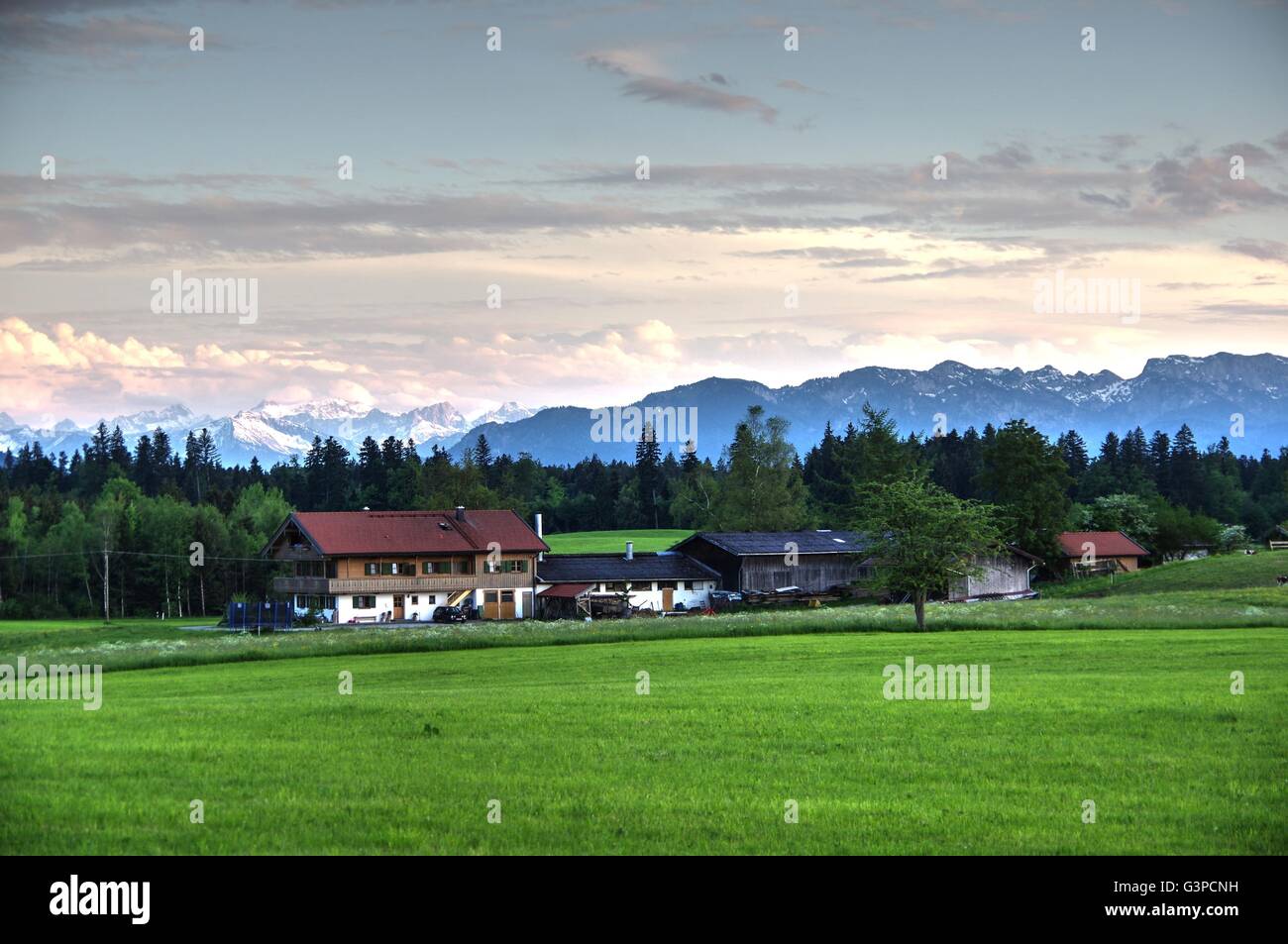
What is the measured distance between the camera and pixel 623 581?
102 metres

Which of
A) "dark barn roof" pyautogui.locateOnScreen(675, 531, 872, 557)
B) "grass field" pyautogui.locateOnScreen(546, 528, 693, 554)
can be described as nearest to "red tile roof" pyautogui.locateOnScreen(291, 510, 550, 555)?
"dark barn roof" pyautogui.locateOnScreen(675, 531, 872, 557)

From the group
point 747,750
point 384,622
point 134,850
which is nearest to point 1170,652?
point 747,750

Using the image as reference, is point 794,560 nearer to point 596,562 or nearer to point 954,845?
point 596,562

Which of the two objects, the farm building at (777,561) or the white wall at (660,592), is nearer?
the white wall at (660,592)

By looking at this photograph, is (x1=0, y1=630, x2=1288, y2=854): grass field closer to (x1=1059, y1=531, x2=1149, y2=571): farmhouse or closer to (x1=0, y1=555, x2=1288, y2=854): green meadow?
(x1=0, y1=555, x2=1288, y2=854): green meadow

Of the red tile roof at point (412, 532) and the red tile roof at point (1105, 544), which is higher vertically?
the red tile roof at point (412, 532)

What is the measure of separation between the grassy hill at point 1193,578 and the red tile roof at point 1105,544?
11463 mm

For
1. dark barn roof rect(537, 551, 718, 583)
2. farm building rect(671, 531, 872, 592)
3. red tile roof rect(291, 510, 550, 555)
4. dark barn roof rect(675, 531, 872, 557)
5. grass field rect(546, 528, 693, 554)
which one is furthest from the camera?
grass field rect(546, 528, 693, 554)

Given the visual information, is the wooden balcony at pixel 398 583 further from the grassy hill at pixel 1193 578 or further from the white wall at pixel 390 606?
the grassy hill at pixel 1193 578

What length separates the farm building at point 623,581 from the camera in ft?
324

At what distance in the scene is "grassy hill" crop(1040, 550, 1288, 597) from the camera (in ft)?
309

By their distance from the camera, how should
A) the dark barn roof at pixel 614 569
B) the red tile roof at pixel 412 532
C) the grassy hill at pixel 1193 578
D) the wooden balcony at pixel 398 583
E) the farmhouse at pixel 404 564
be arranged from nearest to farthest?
the wooden balcony at pixel 398 583 → the farmhouse at pixel 404 564 → the grassy hill at pixel 1193 578 → the red tile roof at pixel 412 532 → the dark barn roof at pixel 614 569

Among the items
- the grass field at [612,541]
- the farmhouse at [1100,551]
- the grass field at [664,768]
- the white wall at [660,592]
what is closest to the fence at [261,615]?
the white wall at [660,592]

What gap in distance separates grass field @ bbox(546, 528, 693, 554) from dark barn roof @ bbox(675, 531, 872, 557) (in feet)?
142
